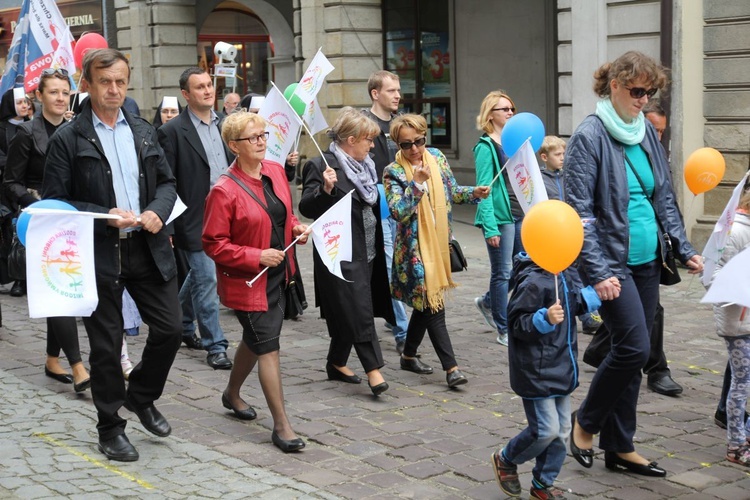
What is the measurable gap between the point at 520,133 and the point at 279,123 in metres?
1.98

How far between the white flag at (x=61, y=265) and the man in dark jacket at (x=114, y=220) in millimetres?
285

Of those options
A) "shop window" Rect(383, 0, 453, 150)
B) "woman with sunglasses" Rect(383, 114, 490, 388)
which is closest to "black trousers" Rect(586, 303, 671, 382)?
"woman with sunglasses" Rect(383, 114, 490, 388)

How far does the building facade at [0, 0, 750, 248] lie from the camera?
12312mm

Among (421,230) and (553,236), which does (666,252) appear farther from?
(421,230)

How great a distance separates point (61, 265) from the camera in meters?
5.43

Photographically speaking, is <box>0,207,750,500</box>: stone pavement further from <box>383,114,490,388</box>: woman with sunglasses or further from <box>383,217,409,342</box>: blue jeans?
<box>383,114,490,388</box>: woman with sunglasses

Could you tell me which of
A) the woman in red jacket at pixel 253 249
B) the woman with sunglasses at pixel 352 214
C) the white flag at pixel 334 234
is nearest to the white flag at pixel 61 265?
the woman in red jacket at pixel 253 249

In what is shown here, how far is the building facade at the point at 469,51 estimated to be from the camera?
40.4 ft

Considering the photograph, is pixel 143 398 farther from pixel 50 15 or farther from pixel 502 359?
pixel 50 15

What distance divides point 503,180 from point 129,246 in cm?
359

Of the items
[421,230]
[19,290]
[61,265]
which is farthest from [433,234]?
[19,290]

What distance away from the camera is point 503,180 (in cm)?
862

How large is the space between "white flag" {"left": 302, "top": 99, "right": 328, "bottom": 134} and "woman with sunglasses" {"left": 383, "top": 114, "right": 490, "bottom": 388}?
68.1 inches

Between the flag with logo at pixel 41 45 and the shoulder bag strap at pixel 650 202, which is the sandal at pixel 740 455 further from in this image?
the flag with logo at pixel 41 45
